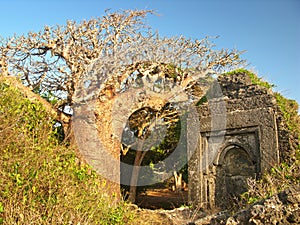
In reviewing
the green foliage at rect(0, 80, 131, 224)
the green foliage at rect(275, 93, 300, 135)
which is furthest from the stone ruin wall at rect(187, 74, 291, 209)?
the green foliage at rect(0, 80, 131, 224)

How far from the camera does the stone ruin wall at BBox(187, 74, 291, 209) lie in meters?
7.52

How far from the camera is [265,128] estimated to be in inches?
299

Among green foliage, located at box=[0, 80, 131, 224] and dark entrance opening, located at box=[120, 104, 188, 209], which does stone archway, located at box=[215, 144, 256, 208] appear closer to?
green foliage, located at box=[0, 80, 131, 224]

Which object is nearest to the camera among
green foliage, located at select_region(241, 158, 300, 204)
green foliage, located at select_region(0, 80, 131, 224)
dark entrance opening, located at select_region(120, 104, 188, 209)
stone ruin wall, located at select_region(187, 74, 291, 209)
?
green foliage, located at select_region(0, 80, 131, 224)

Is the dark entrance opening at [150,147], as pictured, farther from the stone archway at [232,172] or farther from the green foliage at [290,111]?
the green foliage at [290,111]

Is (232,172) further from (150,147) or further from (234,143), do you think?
(150,147)

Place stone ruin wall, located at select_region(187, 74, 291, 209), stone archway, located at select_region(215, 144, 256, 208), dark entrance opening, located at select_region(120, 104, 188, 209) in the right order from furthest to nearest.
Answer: dark entrance opening, located at select_region(120, 104, 188, 209) < stone archway, located at select_region(215, 144, 256, 208) < stone ruin wall, located at select_region(187, 74, 291, 209)

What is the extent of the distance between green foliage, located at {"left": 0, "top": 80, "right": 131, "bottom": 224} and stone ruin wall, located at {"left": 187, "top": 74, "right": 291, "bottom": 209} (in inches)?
129

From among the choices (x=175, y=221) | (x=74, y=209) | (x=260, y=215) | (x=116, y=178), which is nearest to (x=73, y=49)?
(x=116, y=178)

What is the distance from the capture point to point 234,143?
805 cm

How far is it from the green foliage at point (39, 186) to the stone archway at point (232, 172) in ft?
11.0

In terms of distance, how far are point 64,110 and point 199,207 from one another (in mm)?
5640

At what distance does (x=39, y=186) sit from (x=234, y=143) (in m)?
5.26

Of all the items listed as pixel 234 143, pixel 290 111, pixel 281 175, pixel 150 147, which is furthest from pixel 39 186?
pixel 150 147
